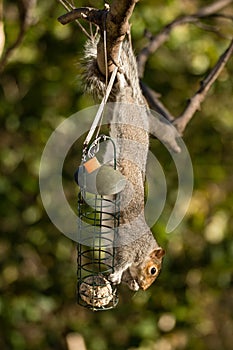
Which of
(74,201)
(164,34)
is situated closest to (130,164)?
(164,34)

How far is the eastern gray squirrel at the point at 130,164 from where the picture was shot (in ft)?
5.63

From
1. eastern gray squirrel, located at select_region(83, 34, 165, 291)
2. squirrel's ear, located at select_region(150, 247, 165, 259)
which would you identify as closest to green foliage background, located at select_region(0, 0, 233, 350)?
eastern gray squirrel, located at select_region(83, 34, 165, 291)

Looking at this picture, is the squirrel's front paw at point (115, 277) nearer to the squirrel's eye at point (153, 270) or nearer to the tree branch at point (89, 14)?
the squirrel's eye at point (153, 270)

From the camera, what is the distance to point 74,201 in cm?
350

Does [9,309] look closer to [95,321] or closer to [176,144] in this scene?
[95,321]

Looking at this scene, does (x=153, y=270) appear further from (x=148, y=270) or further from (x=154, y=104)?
(x=154, y=104)

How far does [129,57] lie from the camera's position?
196 cm

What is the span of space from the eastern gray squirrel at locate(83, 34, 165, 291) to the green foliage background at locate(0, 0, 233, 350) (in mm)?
1372

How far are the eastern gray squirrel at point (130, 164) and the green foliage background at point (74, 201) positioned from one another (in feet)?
4.50

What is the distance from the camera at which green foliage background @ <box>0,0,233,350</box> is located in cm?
336

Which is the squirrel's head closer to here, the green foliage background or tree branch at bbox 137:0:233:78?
tree branch at bbox 137:0:233:78

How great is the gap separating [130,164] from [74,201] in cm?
174

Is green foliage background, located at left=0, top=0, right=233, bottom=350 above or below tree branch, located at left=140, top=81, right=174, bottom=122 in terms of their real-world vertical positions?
below

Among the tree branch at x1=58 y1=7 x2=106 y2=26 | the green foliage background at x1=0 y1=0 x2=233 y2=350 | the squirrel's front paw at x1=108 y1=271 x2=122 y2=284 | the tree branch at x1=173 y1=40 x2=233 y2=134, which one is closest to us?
the tree branch at x1=58 y1=7 x2=106 y2=26
